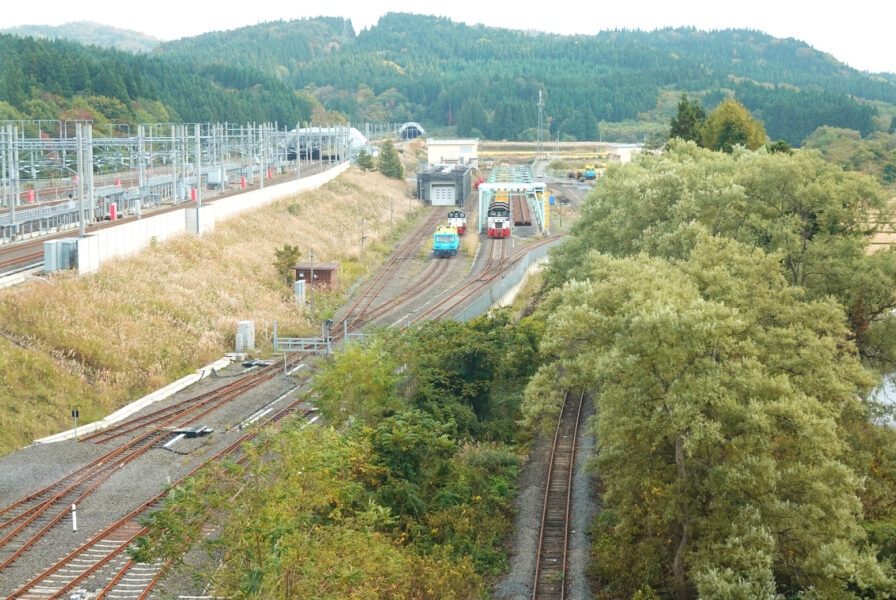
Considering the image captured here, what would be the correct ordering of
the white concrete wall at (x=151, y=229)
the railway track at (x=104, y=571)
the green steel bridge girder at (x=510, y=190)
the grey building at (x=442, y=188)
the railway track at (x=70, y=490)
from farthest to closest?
the grey building at (x=442, y=188) < the green steel bridge girder at (x=510, y=190) < the white concrete wall at (x=151, y=229) < the railway track at (x=70, y=490) < the railway track at (x=104, y=571)

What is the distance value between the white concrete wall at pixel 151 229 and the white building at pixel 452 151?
214 feet

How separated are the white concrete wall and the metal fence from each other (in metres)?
14.3

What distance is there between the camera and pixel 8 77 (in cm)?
9250

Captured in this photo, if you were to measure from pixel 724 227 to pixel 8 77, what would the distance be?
85.8 meters

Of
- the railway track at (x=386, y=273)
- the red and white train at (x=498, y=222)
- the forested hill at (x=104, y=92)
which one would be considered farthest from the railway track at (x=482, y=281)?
the forested hill at (x=104, y=92)

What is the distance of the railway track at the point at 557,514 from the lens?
20453mm

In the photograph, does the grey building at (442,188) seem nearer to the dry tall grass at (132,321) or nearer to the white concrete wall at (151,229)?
the white concrete wall at (151,229)

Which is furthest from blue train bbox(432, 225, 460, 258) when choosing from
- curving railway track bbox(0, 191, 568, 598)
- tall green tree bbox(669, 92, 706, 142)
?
curving railway track bbox(0, 191, 568, 598)

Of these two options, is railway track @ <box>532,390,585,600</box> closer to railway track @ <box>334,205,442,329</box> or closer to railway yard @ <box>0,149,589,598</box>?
railway yard @ <box>0,149,589,598</box>

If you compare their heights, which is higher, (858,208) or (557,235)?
(858,208)

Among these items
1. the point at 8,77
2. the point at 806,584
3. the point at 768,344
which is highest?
the point at 8,77

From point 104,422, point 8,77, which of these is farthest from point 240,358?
point 8,77

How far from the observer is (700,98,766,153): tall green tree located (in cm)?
5764

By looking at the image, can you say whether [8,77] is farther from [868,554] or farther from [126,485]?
[868,554]
